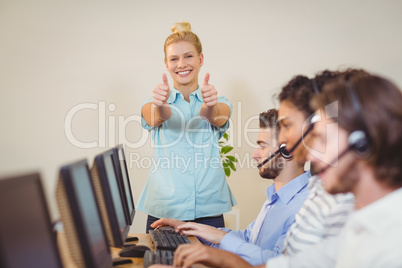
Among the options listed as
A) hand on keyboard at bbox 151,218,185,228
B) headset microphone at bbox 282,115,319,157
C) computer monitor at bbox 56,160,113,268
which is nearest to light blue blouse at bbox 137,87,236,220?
hand on keyboard at bbox 151,218,185,228

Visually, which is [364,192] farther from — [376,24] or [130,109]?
[376,24]

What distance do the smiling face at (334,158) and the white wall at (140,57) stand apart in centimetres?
268

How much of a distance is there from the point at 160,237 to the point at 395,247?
3.87 feet

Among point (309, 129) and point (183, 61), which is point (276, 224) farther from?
A: point (183, 61)

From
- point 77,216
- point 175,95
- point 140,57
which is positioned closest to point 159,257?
Result: point 77,216

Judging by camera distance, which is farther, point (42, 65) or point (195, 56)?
point (42, 65)

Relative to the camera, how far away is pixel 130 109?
365 centimetres

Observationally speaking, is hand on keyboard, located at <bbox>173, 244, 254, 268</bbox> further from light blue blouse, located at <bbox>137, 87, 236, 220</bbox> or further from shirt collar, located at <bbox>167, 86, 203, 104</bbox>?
shirt collar, located at <bbox>167, 86, 203, 104</bbox>

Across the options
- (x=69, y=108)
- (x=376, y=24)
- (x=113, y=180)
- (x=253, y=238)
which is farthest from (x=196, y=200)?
(x=376, y=24)

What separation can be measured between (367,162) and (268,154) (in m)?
1.15

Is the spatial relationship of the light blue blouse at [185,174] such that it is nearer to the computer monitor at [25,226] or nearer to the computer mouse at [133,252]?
the computer mouse at [133,252]

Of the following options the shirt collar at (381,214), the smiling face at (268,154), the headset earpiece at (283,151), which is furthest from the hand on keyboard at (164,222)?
the shirt collar at (381,214)

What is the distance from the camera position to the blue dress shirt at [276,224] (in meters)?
1.59

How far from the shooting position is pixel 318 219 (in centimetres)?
131
